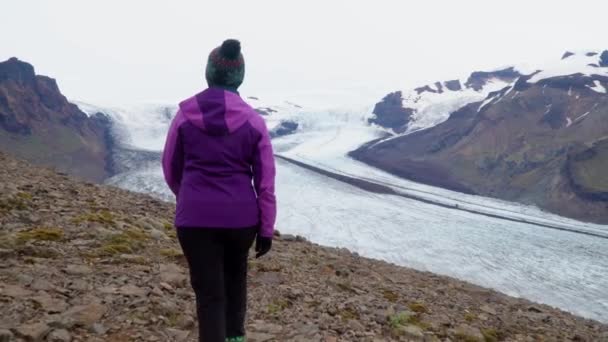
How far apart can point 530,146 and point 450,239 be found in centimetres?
7080

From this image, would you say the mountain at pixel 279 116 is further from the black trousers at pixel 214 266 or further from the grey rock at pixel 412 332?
the black trousers at pixel 214 266

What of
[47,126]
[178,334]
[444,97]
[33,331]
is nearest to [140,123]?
[47,126]

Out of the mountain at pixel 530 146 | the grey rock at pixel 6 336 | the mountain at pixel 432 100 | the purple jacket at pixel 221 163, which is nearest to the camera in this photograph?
the purple jacket at pixel 221 163

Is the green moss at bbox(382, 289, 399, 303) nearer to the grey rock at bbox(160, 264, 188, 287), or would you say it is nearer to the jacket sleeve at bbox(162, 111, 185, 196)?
the grey rock at bbox(160, 264, 188, 287)

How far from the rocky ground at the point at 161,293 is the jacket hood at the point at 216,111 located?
6.09 ft

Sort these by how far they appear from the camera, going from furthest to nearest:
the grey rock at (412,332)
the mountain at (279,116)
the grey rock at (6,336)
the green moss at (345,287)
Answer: the mountain at (279,116), the green moss at (345,287), the grey rock at (412,332), the grey rock at (6,336)

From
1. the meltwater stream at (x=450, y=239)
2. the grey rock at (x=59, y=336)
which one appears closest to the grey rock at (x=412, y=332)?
the grey rock at (x=59, y=336)

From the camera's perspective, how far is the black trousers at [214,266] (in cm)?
283

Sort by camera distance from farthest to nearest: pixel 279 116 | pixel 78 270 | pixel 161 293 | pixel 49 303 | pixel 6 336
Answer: pixel 279 116, pixel 78 270, pixel 161 293, pixel 49 303, pixel 6 336

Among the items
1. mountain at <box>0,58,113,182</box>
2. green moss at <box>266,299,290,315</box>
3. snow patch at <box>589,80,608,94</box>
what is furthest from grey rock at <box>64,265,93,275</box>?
snow patch at <box>589,80,608,94</box>

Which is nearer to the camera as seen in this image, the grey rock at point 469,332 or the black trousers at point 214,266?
the black trousers at point 214,266

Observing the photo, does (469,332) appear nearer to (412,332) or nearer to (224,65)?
(412,332)

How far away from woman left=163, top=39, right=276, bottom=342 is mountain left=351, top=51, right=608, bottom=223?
230 ft

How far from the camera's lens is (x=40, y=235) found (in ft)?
19.0
